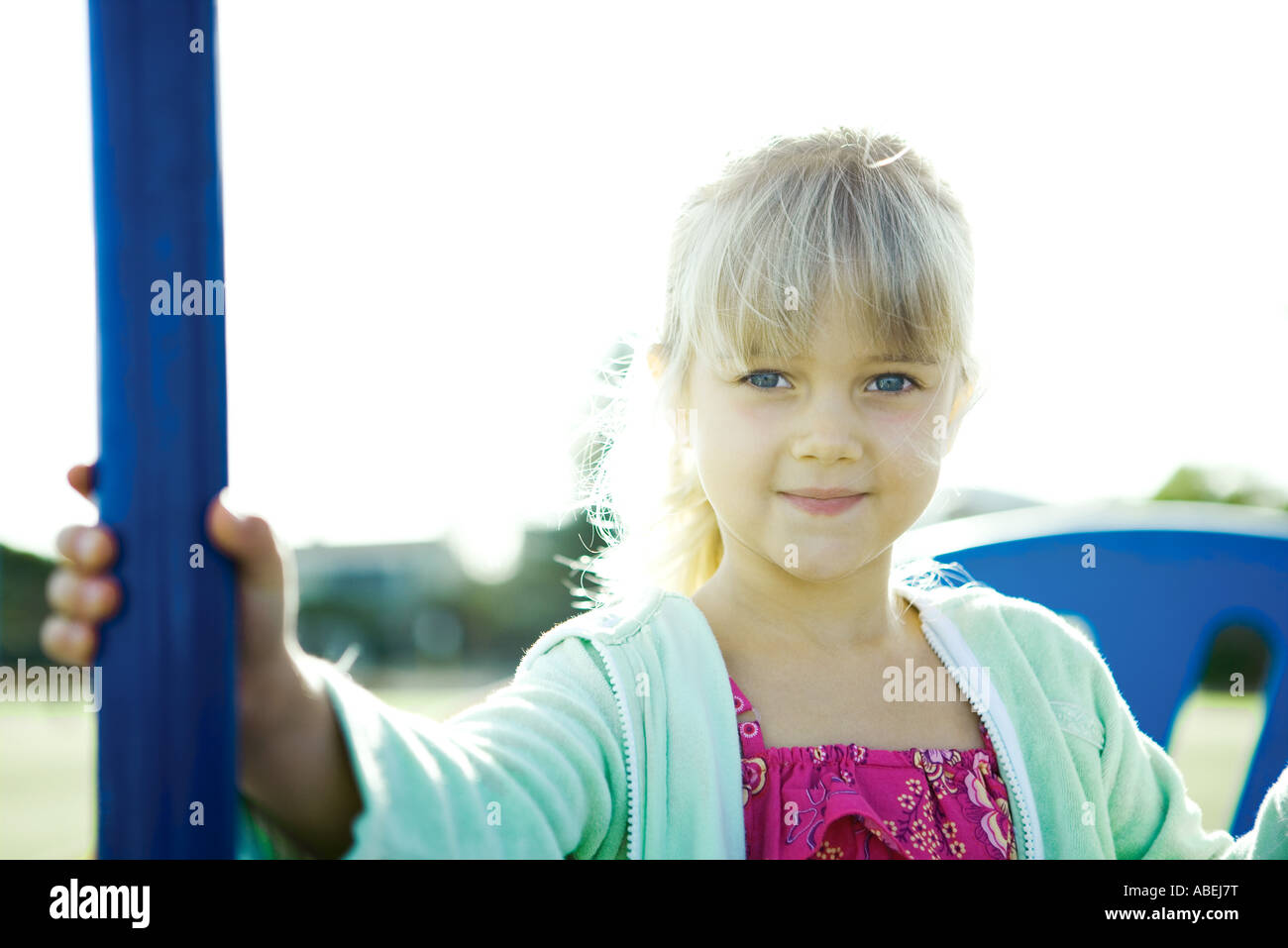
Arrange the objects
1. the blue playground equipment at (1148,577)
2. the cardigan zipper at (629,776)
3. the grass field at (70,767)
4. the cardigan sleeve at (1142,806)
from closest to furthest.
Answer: the cardigan zipper at (629,776)
the cardigan sleeve at (1142,806)
the blue playground equipment at (1148,577)
the grass field at (70,767)

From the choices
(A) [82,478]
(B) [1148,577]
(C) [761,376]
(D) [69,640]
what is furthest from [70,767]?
(D) [69,640]

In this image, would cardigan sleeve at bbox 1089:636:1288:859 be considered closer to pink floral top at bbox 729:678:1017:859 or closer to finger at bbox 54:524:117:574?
pink floral top at bbox 729:678:1017:859

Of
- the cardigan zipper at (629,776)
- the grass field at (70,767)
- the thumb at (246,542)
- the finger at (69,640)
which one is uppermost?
the thumb at (246,542)

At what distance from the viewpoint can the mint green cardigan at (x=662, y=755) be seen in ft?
2.73

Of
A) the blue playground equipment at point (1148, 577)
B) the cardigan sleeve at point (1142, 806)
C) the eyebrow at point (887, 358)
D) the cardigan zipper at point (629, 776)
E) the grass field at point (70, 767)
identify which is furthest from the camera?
the grass field at point (70, 767)

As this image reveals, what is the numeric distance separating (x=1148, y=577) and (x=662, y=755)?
1265mm

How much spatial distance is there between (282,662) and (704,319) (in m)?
0.75

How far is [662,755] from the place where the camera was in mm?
1194

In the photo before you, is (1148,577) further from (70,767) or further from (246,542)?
(70,767)

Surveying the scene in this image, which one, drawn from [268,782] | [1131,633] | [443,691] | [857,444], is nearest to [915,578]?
[1131,633]

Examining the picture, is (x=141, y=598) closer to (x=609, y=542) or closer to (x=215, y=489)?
(x=215, y=489)

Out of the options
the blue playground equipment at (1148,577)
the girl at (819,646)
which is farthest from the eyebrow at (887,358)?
the blue playground equipment at (1148,577)

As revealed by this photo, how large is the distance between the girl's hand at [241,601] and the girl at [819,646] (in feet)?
0.76

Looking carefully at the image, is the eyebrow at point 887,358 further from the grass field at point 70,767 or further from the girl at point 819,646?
the grass field at point 70,767
